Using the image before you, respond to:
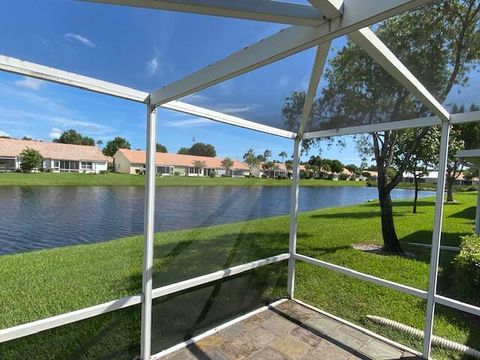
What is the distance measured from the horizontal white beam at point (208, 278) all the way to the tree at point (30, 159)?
3.83 ft

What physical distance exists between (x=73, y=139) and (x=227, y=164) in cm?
136

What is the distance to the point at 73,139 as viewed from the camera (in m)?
1.71

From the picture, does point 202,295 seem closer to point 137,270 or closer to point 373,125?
point 137,270

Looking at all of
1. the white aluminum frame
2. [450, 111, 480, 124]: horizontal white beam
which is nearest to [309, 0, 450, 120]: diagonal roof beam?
the white aluminum frame

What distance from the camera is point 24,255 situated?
2.99m

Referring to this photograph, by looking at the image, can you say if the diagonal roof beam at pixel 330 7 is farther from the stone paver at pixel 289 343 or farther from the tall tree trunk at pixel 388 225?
the tall tree trunk at pixel 388 225

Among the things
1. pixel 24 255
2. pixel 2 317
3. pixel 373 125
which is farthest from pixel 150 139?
pixel 24 255

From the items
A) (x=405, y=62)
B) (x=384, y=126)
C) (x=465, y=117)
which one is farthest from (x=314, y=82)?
(x=465, y=117)

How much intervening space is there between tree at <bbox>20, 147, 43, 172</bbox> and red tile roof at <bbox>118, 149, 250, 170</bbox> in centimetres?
50

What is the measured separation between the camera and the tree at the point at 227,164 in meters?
2.69

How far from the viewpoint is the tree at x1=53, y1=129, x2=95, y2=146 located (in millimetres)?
1675

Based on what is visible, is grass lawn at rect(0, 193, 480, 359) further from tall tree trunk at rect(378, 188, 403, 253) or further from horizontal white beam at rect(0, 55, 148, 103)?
horizontal white beam at rect(0, 55, 148, 103)

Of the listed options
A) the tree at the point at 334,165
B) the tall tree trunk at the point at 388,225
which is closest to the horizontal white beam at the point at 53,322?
the tree at the point at 334,165

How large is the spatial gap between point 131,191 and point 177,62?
1.03 metres
